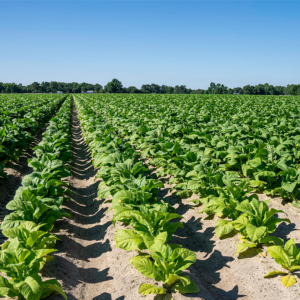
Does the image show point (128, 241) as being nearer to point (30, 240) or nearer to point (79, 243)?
point (30, 240)

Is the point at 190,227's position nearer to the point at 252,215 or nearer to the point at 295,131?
the point at 252,215

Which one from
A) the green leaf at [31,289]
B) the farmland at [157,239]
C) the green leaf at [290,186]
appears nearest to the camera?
the green leaf at [31,289]

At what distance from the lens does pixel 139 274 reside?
318 cm

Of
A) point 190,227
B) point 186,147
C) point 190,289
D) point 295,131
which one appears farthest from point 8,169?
point 295,131

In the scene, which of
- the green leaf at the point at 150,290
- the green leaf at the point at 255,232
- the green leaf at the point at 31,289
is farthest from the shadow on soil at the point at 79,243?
the green leaf at the point at 255,232

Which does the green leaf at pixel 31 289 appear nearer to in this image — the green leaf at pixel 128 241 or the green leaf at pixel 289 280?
the green leaf at pixel 128 241

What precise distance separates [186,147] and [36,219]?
399 centimetres

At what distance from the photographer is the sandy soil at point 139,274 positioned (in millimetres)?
2949

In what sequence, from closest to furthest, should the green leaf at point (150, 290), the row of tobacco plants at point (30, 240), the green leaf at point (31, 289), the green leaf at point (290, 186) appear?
the green leaf at point (31, 289) → the row of tobacco plants at point (30, 240) → the green leaf at point (150, 290) → the green leaf at point (290, 186)

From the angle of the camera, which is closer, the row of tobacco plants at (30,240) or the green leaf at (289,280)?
the row of tobacco plants at (30,240)

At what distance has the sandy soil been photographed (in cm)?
295

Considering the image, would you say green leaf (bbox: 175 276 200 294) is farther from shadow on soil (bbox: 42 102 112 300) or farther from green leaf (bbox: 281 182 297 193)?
green leaf (bbox: 281 182 297 193)

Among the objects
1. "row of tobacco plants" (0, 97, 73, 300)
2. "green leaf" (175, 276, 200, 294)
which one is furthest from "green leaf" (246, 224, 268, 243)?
"row of tobacco plants" (0, 97, 73, 300)

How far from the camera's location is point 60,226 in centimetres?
453
